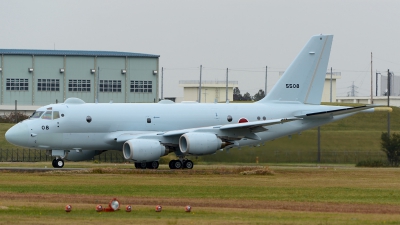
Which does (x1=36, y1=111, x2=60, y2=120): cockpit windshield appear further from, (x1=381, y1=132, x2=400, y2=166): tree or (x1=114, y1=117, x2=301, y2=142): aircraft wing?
(x1=381, y1=132, x2=400, y2=166): tree

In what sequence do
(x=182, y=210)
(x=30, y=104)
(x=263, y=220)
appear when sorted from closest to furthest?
(x=263, y=220)
(x=182, y=210)
(x=30, y=104)

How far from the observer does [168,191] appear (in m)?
30.9


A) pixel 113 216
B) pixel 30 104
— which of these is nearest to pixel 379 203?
pixel 113 216

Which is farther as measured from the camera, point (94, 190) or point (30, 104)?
point (30, 104)

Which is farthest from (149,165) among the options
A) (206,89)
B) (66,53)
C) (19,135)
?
(206,89)

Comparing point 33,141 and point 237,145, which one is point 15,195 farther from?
point 237,145

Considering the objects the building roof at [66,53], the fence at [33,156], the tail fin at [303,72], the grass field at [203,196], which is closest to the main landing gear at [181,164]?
the grass field at [203,196]

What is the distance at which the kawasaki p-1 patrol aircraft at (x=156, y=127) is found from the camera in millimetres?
44031

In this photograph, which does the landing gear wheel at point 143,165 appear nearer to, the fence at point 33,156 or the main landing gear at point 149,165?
the main landing gear at point 149,165

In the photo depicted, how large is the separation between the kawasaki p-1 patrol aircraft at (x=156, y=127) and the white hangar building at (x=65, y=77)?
53715 millimetres

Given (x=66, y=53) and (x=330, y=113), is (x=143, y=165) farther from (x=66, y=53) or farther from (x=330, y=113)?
(x=66, y=53)

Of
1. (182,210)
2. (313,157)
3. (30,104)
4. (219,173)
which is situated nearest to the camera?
(182,210)

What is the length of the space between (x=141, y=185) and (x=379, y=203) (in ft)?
34.9

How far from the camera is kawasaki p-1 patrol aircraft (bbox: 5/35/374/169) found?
44.0 m
